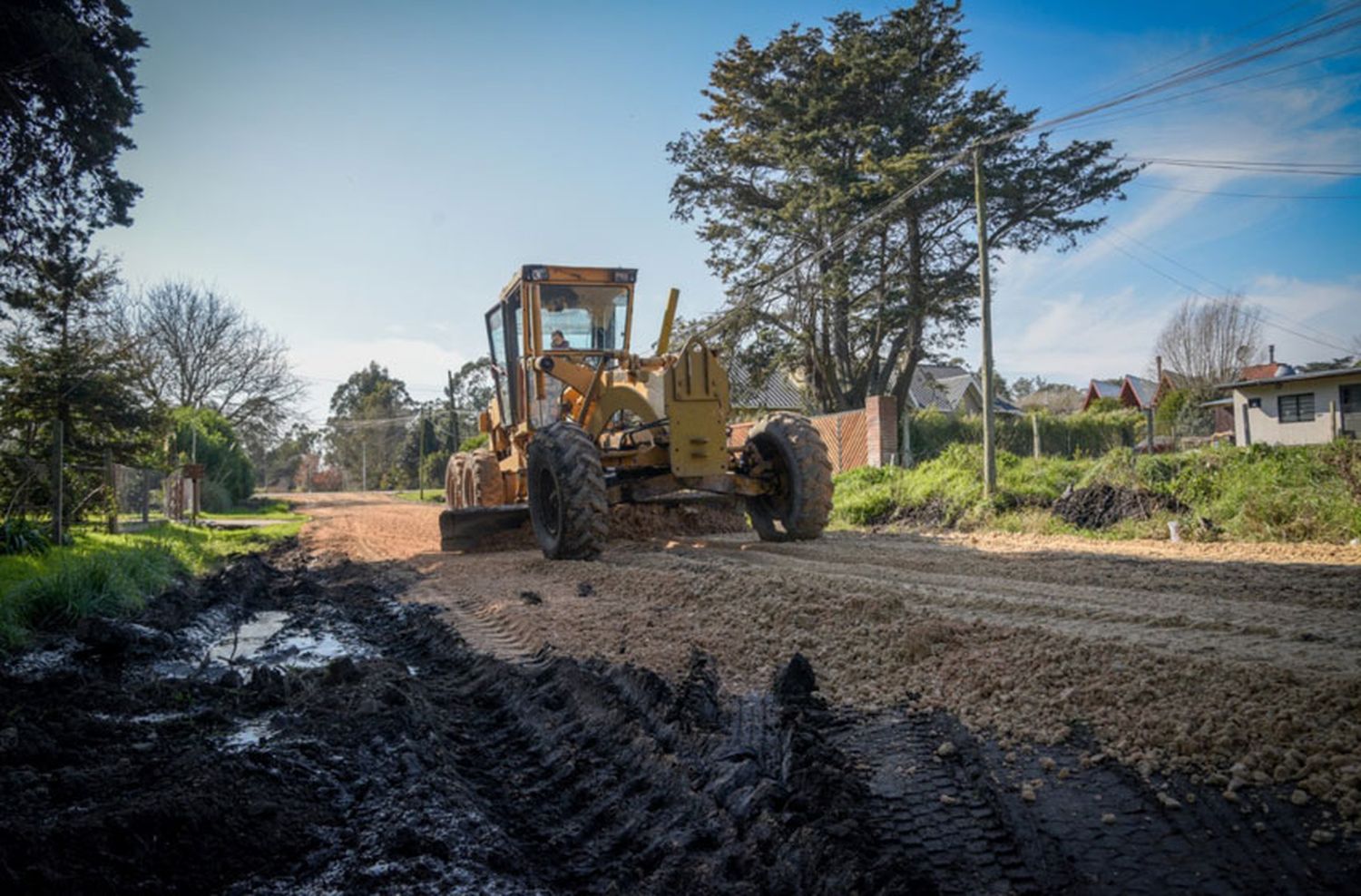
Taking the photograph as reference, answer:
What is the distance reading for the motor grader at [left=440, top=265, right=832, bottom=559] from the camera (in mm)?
8828

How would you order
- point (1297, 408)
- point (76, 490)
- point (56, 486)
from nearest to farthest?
point (56, 486) → point (76, 490) → point (1297, 408)

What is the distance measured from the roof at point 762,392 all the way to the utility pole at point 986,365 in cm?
750

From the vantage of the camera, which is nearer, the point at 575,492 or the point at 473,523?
the point at 575,492

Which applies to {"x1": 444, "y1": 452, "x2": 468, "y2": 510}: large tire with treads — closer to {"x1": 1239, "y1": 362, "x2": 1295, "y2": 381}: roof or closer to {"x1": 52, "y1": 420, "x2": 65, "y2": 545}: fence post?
{"x1": 52, "y1": 420, "x2": 65, "y2": 545}: fence post

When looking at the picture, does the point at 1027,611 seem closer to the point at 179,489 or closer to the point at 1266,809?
the point at 1266,809

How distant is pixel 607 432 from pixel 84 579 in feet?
18.5

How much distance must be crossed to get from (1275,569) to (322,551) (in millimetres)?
12850

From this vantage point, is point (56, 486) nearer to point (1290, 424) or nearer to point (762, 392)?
point (762, 392)

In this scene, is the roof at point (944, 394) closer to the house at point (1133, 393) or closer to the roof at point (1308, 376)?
the house at point (1133, 393)

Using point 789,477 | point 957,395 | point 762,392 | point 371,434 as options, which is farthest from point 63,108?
point 371,434

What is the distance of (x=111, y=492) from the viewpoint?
1346 cm

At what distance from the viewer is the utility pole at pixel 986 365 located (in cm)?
1345

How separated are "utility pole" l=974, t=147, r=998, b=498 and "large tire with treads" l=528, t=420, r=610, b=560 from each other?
24.2 feet

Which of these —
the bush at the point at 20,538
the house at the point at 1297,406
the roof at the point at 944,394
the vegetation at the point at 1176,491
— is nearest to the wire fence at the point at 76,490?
the bush at the point at 20,538
